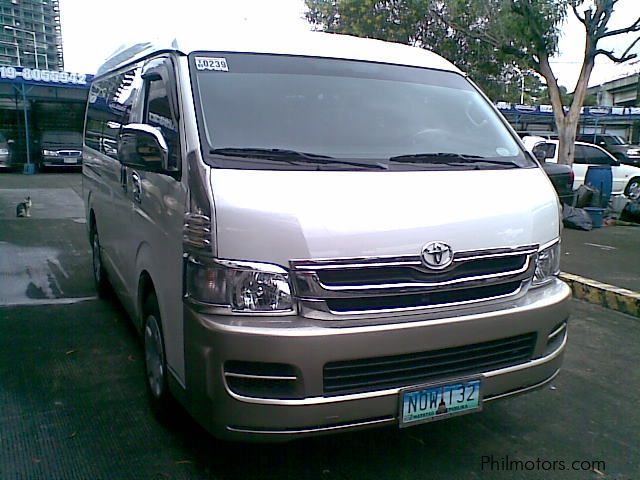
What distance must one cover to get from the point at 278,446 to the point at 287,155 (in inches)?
58.3

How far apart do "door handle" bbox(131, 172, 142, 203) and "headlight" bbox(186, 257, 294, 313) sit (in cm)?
127

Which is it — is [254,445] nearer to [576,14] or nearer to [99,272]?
[99,272]

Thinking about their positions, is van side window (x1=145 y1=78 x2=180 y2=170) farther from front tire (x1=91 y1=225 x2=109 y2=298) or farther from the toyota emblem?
front tire (x1=91 y1=225 x2=109 y2=298)

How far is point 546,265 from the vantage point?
287 centimetres

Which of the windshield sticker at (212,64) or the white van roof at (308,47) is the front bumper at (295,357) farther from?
the white van roof at (308,47)

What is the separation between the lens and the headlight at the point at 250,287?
230 cm

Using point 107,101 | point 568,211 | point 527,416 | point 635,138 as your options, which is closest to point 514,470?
point 527,416

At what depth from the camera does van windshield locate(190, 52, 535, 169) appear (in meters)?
2.74

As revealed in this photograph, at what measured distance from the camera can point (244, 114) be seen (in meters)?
2.86

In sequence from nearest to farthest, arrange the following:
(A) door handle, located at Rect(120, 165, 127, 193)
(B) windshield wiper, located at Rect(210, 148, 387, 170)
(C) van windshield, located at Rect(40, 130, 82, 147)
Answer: (B) windshield wiper, located at Rect(210, 148, 387, 170) → (A) door handle, located at Rect(120, 165, 127, 193) → (C) van windshield, located at Rect(40, 130, 82, 147)

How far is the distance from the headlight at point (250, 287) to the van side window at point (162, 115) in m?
0.68

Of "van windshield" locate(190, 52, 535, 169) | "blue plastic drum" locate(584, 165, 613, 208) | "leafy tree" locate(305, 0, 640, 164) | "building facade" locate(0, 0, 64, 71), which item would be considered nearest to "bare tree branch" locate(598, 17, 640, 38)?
"leafy tree" locate(305, 0, 640, 164)

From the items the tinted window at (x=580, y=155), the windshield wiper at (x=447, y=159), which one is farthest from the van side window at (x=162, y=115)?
the tinted window at (x=580, y=155)

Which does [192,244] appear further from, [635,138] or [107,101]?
[635,138]
